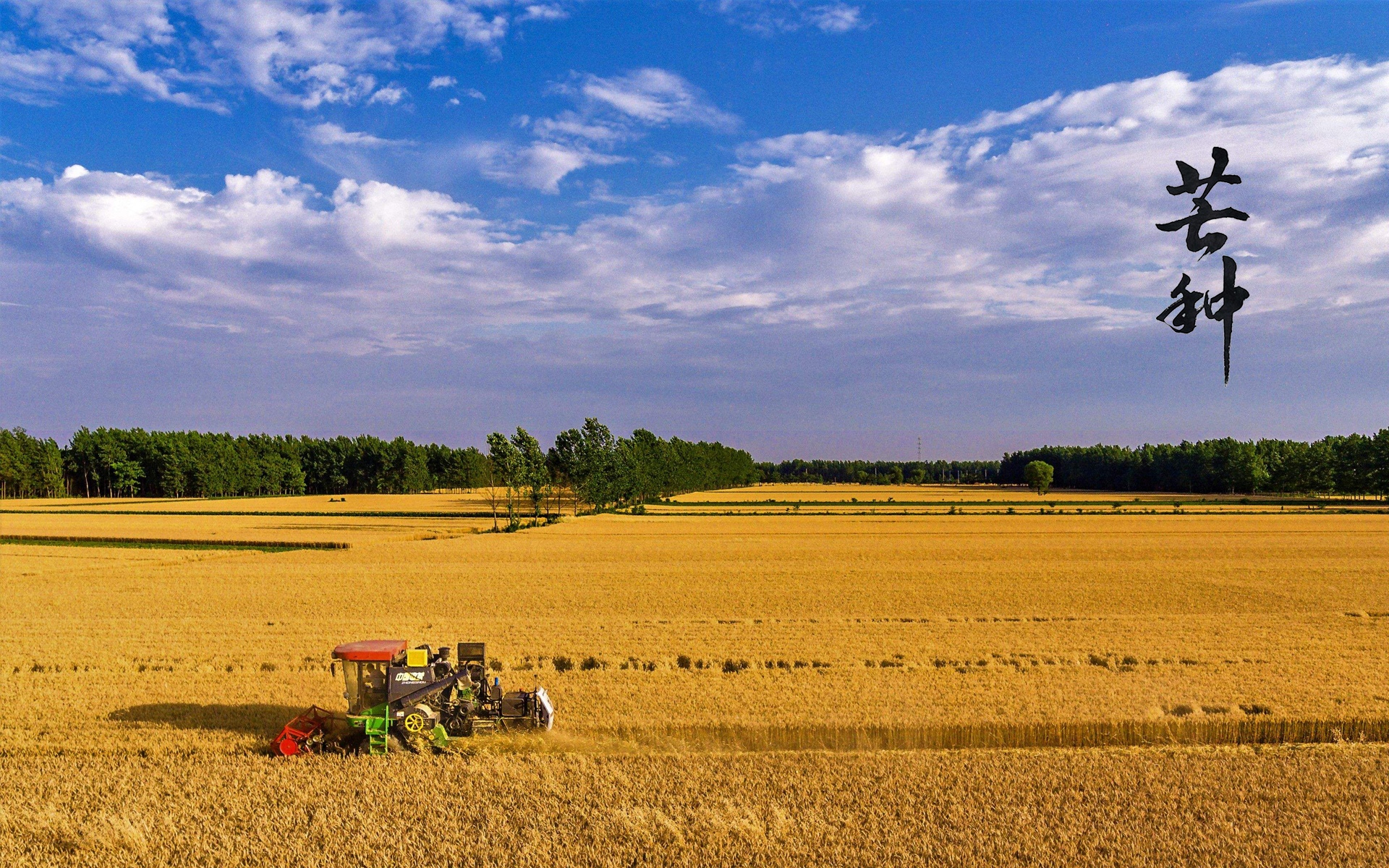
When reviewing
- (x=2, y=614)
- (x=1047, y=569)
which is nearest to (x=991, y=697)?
(x=1047, y=569)

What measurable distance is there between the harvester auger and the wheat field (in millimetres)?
491

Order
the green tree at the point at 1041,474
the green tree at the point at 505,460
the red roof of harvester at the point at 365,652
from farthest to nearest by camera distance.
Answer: the green tree at the point at 1041,474, the green tree at the point at 505,460, the red roof of harvester at the point at 365,652

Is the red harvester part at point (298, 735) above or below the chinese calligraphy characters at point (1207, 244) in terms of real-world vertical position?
below

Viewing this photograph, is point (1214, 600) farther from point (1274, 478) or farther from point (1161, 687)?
point (1274, 478)

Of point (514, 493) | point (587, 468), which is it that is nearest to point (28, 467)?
point (514, 493)

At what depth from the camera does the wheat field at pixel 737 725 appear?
12.3 m

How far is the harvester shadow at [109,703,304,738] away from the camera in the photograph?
676 inches

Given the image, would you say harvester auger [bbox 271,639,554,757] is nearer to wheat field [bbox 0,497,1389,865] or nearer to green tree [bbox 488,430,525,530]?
wheat field [bbox 0,497,1389,865]

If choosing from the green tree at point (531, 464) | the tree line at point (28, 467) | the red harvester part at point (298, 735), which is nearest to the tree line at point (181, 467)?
the tree line at point (28, 467)

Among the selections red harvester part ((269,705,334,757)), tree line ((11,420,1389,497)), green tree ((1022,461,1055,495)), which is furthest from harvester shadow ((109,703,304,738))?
green tree ((1022,461,1055,495))

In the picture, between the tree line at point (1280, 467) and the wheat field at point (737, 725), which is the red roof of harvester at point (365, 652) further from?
the tree line at point (1280, 467)

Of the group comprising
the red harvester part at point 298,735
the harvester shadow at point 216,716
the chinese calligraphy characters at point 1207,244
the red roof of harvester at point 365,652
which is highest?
the chinese calligraphy characters at point 1207,244

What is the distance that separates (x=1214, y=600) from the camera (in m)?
34.1

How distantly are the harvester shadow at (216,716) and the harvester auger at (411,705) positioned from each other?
5.42 ft
